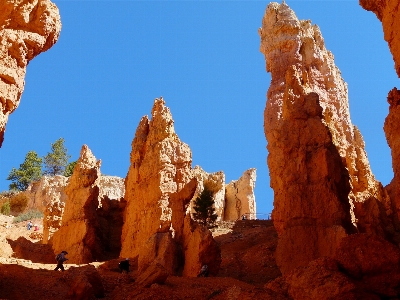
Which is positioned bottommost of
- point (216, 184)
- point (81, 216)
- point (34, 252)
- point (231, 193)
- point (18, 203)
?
point (34, 252)

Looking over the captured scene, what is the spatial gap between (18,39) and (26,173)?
5611 centimetres

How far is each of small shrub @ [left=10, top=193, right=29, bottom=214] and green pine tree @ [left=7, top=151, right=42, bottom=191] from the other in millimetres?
5813

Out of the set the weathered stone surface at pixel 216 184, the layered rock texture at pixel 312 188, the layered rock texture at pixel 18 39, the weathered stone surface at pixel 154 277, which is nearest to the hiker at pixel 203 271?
the layered rock texture at pixel 312 188

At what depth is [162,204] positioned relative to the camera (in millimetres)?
26266

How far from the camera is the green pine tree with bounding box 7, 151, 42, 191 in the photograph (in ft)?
213

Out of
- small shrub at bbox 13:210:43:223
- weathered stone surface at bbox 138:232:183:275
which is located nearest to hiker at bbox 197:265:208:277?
weathered stone surface at bbox 138:232:183:275

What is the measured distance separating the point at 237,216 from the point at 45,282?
37008 millimetres

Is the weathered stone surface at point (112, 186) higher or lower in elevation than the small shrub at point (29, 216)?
higher

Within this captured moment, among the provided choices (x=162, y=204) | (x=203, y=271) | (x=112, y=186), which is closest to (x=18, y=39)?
(x=203, y=271)

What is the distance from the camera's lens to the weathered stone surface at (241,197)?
52041 millimetres

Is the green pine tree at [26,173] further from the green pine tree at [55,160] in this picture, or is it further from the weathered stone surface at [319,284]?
the weathered stone surface at [319,284]

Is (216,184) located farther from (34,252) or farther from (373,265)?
(373,265)

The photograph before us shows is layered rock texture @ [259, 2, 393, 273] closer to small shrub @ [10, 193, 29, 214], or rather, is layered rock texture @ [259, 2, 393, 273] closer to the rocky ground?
the rocky ground

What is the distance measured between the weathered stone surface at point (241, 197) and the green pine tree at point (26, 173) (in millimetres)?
29210
